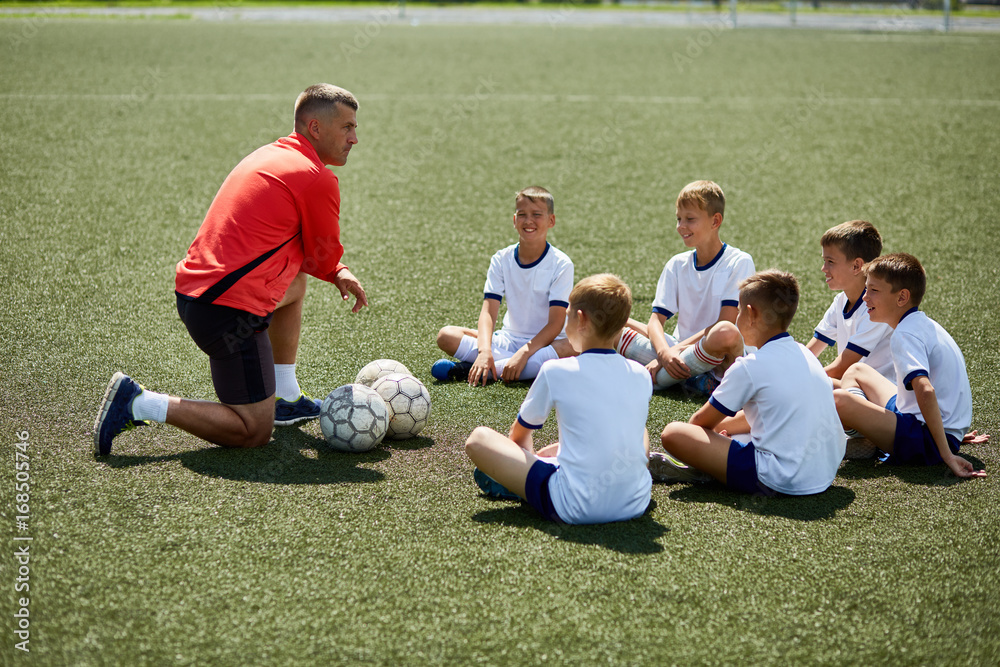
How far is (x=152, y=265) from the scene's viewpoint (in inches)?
282

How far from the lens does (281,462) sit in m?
4.29

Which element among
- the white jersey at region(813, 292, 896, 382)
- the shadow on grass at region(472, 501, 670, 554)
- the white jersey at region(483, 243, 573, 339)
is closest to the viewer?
the shadow on grass at region(472, 501, 670, 554)

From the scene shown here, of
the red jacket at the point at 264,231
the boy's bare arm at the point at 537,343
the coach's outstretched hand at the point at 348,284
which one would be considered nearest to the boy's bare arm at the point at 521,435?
the coach's outstretched hand at the point at 348,284

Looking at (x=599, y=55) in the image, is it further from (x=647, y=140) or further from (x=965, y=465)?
(x=965, y=465)

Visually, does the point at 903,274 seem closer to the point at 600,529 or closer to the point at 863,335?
the point at 863,335

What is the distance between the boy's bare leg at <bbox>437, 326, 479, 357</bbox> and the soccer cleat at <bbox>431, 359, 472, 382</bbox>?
132 millimetres

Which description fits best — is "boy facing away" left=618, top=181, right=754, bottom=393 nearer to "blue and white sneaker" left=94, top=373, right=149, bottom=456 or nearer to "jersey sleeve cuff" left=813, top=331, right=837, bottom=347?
"jersey sleeve cuff" left=813, top=331, right=837, bottom=347

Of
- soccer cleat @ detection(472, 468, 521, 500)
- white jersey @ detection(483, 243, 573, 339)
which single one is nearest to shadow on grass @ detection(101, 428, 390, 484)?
soccer cleat @ detection(472, 468, 521, 500)

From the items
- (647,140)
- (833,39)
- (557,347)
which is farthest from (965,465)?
(833,39)

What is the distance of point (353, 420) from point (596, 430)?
1448mm

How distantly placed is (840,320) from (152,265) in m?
5.40

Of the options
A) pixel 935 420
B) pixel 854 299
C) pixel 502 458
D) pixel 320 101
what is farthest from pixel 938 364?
pixel 320 101

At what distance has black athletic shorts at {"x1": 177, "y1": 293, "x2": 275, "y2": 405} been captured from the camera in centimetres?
424

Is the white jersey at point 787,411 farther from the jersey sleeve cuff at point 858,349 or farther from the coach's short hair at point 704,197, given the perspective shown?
the coach's short hair at point 704,197
